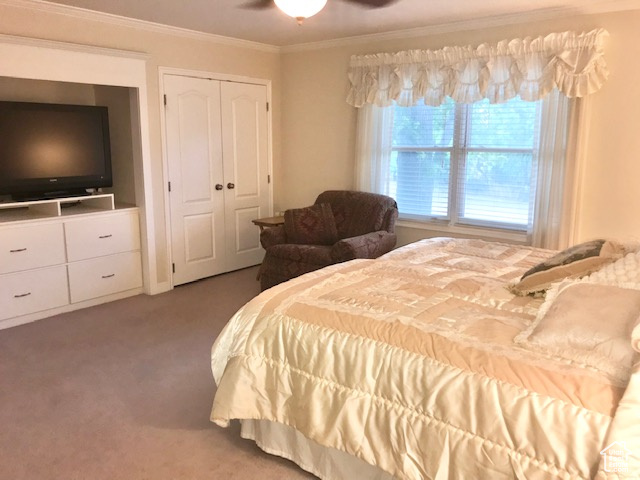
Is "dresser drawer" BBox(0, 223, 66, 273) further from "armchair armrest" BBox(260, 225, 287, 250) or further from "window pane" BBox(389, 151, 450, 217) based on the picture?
"window pane" BBox(389, 151, 450, 217)

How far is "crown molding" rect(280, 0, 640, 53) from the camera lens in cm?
374

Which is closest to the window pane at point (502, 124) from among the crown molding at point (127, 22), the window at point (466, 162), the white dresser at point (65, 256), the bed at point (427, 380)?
the window at point (466, 162)

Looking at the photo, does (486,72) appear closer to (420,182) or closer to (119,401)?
(420,182)

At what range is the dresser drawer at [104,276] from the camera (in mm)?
4332

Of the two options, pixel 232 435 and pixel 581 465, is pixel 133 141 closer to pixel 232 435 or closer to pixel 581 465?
pixel 232 435

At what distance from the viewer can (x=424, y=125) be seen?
189 inches

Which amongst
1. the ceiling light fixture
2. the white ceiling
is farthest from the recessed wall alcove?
the ceiling light fixture

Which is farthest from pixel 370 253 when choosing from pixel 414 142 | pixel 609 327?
pixel 609 327

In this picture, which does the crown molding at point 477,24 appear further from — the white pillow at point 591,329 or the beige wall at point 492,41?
the white pillow at point 591,329

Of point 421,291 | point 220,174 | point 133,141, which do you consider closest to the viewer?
point 421,291

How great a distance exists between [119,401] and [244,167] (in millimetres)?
3177

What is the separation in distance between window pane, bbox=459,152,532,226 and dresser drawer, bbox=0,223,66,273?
3455mm

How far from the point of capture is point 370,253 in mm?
4344

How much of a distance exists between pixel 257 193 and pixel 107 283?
1.90 m
